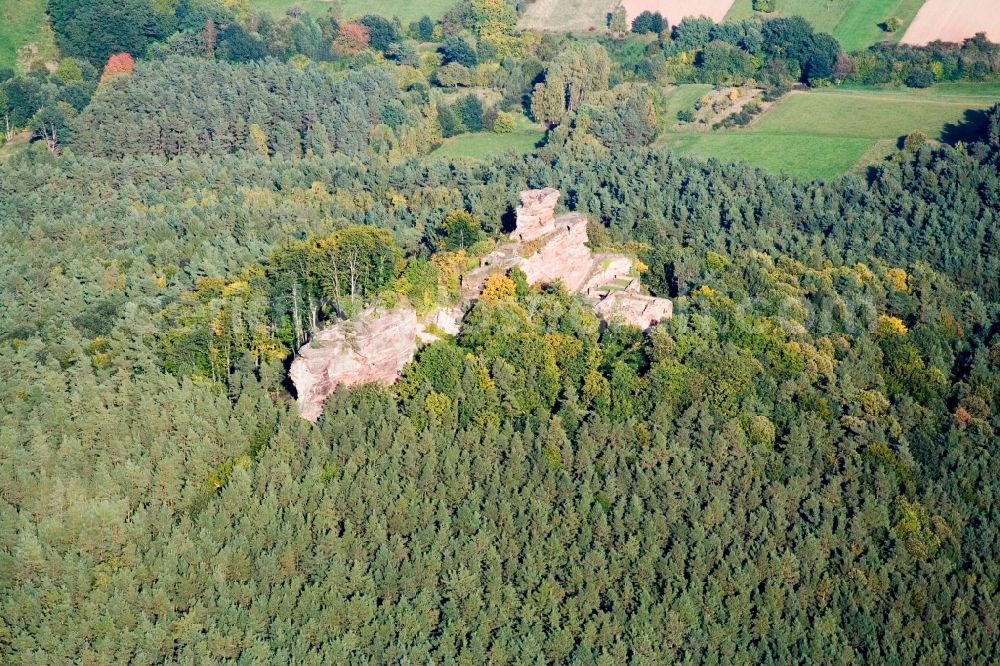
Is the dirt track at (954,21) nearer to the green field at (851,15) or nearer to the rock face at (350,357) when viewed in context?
the green field at (851,15)

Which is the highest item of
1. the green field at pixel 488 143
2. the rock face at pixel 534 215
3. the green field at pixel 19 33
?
the rock face at pixel 534 215

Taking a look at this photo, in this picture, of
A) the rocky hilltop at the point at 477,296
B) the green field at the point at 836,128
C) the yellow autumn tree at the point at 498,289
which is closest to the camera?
the rocky hilltop at the point at 477,296

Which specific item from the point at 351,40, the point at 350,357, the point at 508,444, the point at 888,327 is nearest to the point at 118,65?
the point at 351,40

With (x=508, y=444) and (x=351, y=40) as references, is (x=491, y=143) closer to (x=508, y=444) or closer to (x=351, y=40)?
(x=351, y=40)

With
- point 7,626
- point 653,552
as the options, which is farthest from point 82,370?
point 653,552

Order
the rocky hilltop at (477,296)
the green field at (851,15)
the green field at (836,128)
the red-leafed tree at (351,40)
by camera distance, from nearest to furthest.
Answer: the rocky hilltop at (477,296), the green field at (836,128), the green field at (851,15), the red-leafed tree at (351,40)

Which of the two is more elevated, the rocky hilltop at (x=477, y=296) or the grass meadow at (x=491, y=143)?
the rocky hilltop at (x=477, y=296)

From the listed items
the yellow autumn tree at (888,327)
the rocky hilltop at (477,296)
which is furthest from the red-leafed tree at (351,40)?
the yellow autumn tree at (888,327)

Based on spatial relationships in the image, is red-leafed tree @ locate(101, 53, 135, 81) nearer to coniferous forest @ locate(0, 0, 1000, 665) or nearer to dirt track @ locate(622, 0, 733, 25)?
coniferous forest @ locate(0, 0, 1000, 665)
